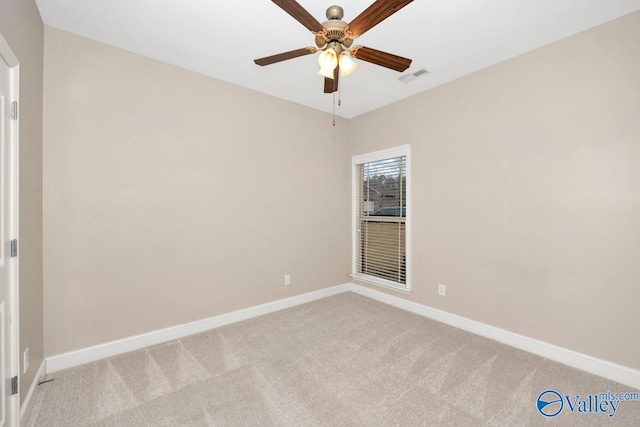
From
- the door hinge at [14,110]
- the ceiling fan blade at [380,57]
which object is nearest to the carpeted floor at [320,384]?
the door hinge at [14,110]

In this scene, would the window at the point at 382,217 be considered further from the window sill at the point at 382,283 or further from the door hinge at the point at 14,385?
the door hinge at the point at 14,385

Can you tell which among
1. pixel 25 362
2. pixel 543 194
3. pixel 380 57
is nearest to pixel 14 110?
pixel 25 362

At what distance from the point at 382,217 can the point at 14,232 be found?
3548 millimetres

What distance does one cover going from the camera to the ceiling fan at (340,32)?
56.1 inches

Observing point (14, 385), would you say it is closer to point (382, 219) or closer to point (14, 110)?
point (14, 110)

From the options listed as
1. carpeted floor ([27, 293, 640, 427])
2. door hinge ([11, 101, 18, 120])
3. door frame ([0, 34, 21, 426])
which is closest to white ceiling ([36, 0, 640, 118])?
door frame ([0, 34, 21, 426])

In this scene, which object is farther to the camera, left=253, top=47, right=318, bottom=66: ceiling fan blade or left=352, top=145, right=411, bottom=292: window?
left=352, top=145, right=411, bottom=292: window

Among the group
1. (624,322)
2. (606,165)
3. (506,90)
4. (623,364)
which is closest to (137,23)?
(506,90)

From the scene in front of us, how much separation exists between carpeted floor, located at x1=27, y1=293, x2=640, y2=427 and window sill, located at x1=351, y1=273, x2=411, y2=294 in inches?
26.7

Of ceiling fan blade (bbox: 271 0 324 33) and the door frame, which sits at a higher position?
ceiling fan blade (bbox: 271 0 324 33)

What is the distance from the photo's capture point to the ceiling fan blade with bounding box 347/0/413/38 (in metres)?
1.39

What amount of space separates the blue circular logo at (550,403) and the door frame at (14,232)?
10.4ft

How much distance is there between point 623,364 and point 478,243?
131 centimetres

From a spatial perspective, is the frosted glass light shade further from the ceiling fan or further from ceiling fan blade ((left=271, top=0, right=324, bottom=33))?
ceiling fan blade ((left=271, top=0, right=324, bottom=33))
